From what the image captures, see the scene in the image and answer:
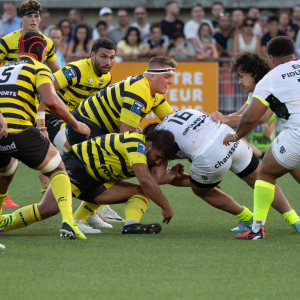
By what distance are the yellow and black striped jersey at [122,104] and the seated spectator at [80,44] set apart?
250 inches

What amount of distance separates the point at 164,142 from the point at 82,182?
2.76ft

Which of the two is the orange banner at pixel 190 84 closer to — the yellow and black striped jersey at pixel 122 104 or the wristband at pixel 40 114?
the wristband at pixel 40 114

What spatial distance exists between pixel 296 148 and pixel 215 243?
3.19ft

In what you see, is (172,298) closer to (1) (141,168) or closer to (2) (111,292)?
(2) (111,292)

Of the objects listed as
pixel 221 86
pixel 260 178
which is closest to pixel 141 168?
pixel 260 178

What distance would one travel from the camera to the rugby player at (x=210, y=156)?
4.68 m

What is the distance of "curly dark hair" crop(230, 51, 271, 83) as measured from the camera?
16.3ft

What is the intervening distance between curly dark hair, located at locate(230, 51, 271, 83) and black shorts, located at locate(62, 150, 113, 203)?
5.07 ft

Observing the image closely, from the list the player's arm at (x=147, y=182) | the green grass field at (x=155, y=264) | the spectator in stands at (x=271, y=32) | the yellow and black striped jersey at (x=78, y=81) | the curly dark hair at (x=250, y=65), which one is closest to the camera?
the green grass field at (x=155, y=264)

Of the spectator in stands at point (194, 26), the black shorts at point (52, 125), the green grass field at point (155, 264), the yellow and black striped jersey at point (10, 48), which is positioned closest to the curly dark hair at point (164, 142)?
the green grass field at point (155, 264)

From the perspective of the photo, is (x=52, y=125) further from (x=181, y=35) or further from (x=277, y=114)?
(x=181, y=35)

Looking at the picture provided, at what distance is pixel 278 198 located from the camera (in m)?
4.87

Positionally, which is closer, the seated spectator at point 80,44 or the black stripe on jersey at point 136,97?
the black stripe on jersey at point 136,97

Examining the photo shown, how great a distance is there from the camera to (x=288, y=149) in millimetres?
4363
